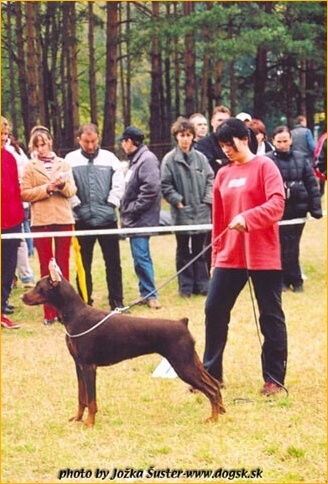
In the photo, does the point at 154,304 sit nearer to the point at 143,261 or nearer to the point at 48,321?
the point at 143,261

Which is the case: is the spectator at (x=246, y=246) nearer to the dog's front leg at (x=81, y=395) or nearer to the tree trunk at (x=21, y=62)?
the dog's front leg at (x=81, y=395)

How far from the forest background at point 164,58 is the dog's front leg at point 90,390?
1596 centimetres

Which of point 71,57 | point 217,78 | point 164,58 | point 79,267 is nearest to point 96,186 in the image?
point 79,267

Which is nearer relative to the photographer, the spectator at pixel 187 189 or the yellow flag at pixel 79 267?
the yellow flag at pixel 79 267

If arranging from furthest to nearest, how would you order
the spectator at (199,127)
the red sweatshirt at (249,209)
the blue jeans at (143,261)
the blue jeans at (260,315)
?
the spectator at (199,127) < the blue jeans at (143,261) < the blue jeans at (260,315) < the red sweatshirt at (249,209)

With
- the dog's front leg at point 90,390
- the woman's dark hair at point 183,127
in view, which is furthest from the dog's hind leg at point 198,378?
the woman's dark hair at point 183,127

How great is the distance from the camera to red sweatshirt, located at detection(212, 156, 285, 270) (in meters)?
5.01

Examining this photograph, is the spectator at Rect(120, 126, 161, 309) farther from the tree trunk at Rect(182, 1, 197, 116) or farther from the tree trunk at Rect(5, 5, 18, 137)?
the tree trunk at Rect(5, 5, 18, 137)

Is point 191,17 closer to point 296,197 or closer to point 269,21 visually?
point 269,21

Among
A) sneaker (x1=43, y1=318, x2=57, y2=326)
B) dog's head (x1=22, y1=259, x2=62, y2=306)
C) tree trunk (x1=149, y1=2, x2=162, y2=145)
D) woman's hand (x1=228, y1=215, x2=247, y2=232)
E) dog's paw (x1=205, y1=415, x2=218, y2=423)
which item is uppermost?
tree trunk (x1=149, y1=2, x2=162, y2=145)

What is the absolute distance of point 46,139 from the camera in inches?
302

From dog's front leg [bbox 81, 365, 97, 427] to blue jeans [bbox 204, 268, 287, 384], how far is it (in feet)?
3.07

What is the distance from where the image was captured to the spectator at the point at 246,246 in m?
5.04

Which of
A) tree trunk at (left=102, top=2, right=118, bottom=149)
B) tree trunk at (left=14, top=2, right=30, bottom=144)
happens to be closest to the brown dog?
tree trunk at (left=14, top=2, right=30, bottom=144)
